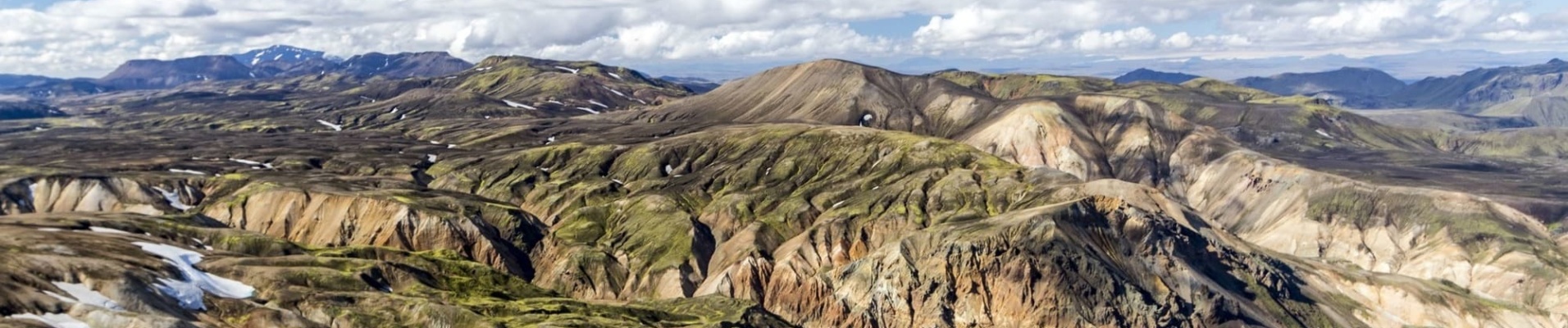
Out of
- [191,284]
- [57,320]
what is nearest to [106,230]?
[191,284]

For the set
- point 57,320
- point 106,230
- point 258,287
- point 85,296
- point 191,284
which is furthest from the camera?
point 106,230

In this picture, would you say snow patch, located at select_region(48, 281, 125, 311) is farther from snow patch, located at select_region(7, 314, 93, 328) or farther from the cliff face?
snow patch, located at select_region(7, 314, 93, 328)

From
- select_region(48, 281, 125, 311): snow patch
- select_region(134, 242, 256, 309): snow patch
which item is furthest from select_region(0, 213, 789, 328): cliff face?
select_region(134, 242, 256, 309): snow patch

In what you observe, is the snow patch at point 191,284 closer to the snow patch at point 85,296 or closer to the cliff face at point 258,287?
the cliff face at point 258,287

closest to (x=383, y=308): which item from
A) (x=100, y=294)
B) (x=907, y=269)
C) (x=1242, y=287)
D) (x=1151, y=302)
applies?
(x=100, y=294)

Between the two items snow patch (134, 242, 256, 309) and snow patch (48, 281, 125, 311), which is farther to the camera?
snow patch (134, 242, 256, 309)

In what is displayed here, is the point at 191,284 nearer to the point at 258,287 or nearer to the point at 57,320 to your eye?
the point at 258,287

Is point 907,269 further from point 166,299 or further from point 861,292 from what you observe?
point 166,299

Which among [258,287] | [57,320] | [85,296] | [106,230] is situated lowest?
[258,287]
